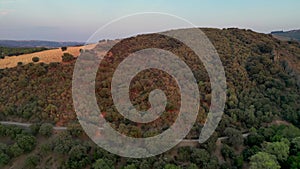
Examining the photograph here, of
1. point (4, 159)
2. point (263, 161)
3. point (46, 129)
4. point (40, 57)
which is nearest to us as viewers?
point (263, 161)

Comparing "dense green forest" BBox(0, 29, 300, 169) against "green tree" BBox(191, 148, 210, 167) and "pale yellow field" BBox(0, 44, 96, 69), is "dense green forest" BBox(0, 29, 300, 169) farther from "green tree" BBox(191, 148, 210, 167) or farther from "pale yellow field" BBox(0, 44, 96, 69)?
"pale yellow field" BBox(0, 44, 96, 69)

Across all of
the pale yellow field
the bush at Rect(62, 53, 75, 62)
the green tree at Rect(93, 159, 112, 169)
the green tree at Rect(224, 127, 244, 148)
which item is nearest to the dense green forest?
the green tree at Rect(93, 159, 112, 169)

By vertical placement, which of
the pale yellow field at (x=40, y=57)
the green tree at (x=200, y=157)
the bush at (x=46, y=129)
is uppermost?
the pale yellow field at (x=40, y=57)

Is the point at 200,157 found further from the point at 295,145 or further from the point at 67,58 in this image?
the point at 67,58

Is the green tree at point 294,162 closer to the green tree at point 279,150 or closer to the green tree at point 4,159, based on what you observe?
the green tree at point 279,150

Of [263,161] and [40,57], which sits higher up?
[40,57]

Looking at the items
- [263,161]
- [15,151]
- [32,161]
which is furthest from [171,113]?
[15,151]

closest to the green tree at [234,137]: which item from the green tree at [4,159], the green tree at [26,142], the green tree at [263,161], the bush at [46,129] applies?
the green tree at [263,161]
